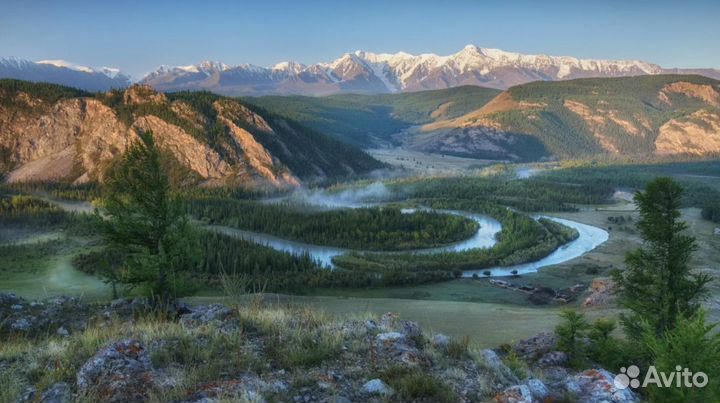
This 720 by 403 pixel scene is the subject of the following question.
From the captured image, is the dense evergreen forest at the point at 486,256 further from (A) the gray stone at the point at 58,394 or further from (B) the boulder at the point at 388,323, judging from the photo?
(A) the gray stone at the point at 58,394

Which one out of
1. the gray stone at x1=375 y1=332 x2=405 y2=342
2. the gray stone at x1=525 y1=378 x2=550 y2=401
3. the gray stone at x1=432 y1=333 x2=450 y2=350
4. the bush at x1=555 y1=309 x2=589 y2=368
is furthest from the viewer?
the bush at x1=555 y1=309 x2=589 y2=368

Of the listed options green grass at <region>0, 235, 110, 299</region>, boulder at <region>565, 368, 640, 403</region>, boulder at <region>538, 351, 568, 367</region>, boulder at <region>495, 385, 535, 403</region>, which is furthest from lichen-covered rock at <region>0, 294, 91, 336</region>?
green grass at <region>0, 235, 110, 299</region>

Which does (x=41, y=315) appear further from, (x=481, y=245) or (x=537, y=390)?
(x=481, y=245)

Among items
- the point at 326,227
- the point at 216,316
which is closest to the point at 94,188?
the point at 326,227

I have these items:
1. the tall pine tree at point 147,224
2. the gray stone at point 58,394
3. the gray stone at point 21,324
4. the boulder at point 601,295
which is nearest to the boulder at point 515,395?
the gray stone at point 58,394

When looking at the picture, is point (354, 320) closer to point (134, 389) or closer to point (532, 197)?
point (134, 389)

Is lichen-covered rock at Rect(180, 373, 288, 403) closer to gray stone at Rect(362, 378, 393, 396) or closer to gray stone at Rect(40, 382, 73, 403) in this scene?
gray stone at Rect(362, 378, 393, 396)
